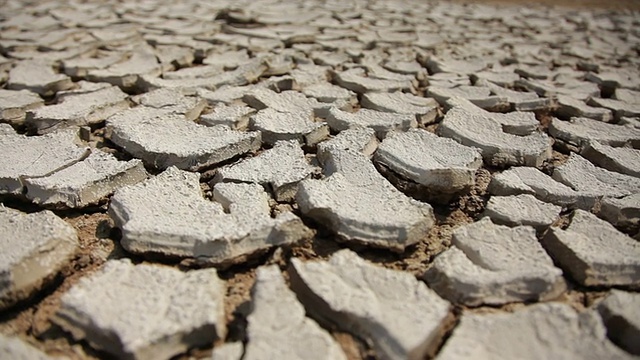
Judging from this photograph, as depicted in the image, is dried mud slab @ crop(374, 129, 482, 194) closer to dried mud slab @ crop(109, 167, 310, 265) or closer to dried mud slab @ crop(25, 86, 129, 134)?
dried mud slab @ crop(109, 167, 310, 265)

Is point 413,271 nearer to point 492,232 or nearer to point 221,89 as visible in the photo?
point 492,232

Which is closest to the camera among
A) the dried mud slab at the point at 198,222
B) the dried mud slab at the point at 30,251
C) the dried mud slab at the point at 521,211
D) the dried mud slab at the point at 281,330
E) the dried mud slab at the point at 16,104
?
the dried mud slab at the point at 281,330

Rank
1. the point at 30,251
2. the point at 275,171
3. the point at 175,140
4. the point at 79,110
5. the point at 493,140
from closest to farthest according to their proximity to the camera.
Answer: the point at 30,251, the point at 275,171, the point at 175,140, the point at 493,140, the point at 79,110

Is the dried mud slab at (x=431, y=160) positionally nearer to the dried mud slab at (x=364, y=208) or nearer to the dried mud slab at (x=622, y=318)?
the dried mud slab at (x=364, y=208)

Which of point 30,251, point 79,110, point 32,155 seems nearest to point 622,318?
point 30,251

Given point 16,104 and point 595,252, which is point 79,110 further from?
point 595,252

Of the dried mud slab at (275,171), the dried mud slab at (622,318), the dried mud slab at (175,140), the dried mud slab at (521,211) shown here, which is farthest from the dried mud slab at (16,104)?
the dried mud slab at (622,318)

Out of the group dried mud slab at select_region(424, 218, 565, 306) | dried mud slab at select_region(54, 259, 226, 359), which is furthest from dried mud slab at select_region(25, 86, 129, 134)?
dried mud slab at select_region(424, 218, 565, 306)

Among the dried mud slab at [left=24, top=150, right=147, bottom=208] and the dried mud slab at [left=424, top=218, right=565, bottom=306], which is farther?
the dried mud slab at [left=24, top=150, right=147, bottom=208]

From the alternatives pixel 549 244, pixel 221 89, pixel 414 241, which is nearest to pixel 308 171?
pixel 414 241
